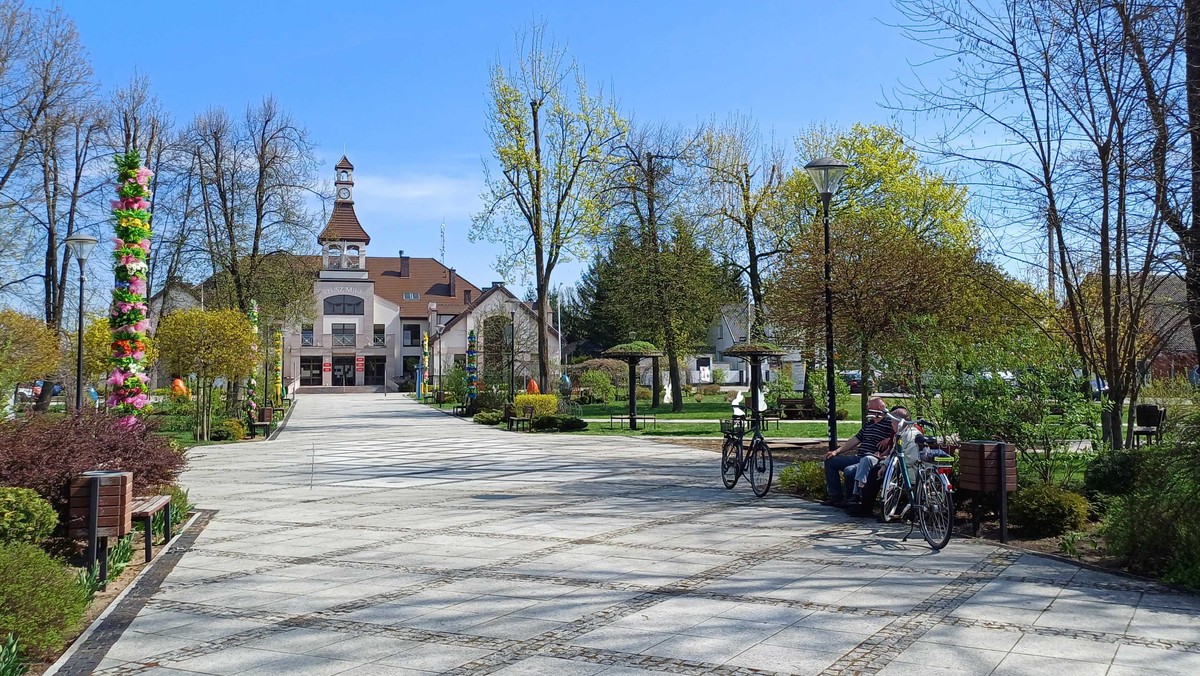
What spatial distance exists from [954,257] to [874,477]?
804 centimetres

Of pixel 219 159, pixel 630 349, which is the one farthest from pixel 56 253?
pixel 630 349

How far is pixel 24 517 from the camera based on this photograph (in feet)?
21.8

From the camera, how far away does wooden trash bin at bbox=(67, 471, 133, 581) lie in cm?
704

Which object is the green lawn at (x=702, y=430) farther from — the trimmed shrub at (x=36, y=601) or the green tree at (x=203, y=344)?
the trimmed shrub at (x=36, y=601)

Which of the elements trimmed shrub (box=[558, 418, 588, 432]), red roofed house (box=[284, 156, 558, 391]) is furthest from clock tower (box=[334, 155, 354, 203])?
trimmed shrub (box=[558, 418, 588, 432])

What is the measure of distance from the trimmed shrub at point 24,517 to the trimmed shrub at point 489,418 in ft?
81.4

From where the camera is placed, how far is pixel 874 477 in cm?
987

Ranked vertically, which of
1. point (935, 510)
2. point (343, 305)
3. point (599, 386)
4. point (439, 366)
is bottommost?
point (935, 510)

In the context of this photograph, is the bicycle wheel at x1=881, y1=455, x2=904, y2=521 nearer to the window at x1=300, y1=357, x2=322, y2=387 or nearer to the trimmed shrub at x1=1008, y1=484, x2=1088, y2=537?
the trimmed shrub at x1=1008, y1=484, x2=1088, y2=537

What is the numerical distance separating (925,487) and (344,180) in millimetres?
70305

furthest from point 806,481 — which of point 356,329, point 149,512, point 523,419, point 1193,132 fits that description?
point 356,329

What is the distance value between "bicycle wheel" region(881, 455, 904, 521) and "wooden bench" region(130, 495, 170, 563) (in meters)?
6.97

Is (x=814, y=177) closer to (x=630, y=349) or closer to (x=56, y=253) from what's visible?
(x=630, y=349)

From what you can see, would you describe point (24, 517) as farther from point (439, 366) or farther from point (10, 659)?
point (439, 366)
